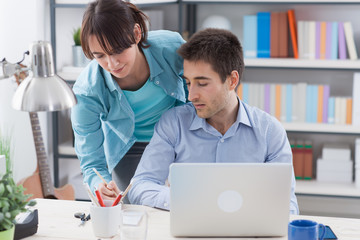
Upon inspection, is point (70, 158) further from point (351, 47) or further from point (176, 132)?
point (351, 47)

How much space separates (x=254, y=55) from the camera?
133 inches

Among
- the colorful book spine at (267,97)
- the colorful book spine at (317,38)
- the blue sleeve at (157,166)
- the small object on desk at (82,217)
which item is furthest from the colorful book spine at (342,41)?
the small object on desk at (82,217)

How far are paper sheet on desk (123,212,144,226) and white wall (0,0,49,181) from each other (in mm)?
1839

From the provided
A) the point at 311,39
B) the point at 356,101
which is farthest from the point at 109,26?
the point at 356,101

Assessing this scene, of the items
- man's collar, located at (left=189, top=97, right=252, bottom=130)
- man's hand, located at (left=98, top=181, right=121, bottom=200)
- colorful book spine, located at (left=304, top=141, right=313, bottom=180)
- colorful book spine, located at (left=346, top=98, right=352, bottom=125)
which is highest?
man's collar, located at (left=189, top=97, right=252, bottom=130)

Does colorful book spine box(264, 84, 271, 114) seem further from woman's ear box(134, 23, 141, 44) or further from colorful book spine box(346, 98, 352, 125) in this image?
woman's ear box(134, 23, 141, 44)

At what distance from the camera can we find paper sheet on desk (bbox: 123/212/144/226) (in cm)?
129

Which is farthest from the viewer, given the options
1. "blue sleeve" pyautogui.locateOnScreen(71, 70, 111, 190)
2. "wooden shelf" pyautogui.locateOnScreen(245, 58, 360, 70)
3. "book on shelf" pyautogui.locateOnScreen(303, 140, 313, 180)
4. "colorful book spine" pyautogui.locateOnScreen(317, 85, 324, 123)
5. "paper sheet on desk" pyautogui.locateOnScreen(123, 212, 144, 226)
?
"book on shelf" pyautogui.locateOnScreen(303, 140, 313, 180)

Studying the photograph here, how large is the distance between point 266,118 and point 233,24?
191 cm

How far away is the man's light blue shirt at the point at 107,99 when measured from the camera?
1909mm

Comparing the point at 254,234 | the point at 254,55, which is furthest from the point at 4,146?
the point at 254,234

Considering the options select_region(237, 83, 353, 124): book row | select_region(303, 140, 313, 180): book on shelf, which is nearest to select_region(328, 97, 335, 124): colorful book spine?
select_region(237, 83, 353, 124): book row

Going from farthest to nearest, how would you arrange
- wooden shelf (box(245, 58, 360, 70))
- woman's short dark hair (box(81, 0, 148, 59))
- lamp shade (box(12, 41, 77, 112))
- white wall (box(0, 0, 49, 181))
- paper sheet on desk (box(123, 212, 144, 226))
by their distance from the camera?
wooden shelf (box(245, 58, 360, 70))
white wall (box(0, 0, 49, 181))
woman's short dark hair (box(81, 0, 148, 59))
paper sheet on desk (box(123, 212, 144, 226))
lamp shade (box(12, 41, 77, 112))

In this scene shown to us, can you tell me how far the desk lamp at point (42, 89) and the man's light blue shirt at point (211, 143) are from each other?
629 mm
